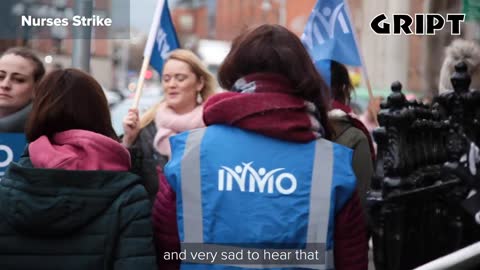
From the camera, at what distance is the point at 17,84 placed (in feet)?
15.4

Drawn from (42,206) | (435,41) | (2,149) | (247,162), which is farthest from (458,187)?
(435,41)

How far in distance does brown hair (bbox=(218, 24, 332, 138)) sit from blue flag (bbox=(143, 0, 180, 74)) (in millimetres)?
2767

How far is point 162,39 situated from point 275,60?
10.5 ft

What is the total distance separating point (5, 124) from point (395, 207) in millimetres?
2313

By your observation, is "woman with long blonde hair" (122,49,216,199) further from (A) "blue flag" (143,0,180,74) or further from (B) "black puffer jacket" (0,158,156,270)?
(B) "black puffer jacket" (0,158,156,270)

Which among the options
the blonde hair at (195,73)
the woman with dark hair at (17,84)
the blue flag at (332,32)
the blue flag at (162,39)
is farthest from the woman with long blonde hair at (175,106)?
the woman with dark hair at (17,84)

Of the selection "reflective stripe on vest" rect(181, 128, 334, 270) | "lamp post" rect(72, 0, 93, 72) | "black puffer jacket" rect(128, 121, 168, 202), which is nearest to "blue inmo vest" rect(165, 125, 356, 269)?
"reflective stripe on vest" rect(181, 128, 334, 270)

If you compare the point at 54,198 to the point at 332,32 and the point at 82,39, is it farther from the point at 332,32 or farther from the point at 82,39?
the point at 332,32

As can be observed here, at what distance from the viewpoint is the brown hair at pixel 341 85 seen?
4.55m

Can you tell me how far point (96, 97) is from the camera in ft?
10.5

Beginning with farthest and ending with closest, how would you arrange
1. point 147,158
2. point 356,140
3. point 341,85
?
point 147,158, point 341,85, point 356,140

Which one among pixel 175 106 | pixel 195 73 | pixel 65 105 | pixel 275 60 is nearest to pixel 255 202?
pixel 275 60

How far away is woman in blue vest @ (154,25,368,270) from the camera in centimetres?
301
